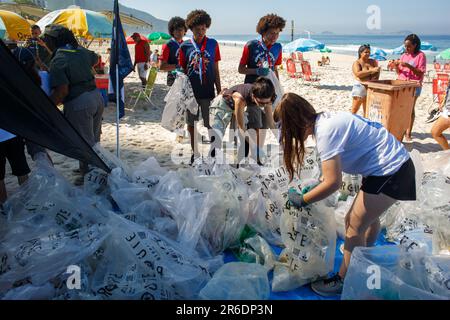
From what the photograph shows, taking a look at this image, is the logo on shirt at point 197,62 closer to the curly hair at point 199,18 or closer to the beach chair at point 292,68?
the curly hair at point 199,18

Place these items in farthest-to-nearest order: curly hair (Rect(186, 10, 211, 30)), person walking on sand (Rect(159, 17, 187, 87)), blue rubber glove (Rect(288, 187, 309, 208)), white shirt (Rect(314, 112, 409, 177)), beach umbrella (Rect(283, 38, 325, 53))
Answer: beach umbrella (Rect(283, 38, 325, 53))
person walking on sand (Rect(159, 17, 187, 87))
curly hair (Rect(186, 10, 211, 30))
blue rubber glove (Rect(288, 187, 309, 208))
white shirt (Rect(314, 112, 409, 177))

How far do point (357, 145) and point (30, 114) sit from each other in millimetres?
1990

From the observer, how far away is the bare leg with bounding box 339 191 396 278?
6.64 feet

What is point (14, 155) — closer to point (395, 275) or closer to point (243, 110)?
point (243, 110)

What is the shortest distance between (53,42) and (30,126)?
3.98 ft

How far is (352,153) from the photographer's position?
6.45 ft

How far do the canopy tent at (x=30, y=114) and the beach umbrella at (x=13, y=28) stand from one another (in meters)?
9.38

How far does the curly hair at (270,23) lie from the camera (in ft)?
13.1

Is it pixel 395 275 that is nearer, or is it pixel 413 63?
pixel 395 275

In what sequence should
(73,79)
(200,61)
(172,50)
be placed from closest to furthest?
1. (73,79)
2. (200,61)
3. (172,50)

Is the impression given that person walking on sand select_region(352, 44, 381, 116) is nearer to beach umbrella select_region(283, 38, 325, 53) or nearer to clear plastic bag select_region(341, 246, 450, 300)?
clear plastic bag select_region(341, 246, 450, 300)

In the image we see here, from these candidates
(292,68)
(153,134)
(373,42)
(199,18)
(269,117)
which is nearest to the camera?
(199,18)

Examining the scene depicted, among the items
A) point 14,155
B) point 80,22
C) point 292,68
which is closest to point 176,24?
point 14,155

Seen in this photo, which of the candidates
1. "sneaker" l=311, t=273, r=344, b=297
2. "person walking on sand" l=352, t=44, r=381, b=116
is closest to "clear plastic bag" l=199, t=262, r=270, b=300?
"sneaker" l=311, t=273, r=344, b=297
